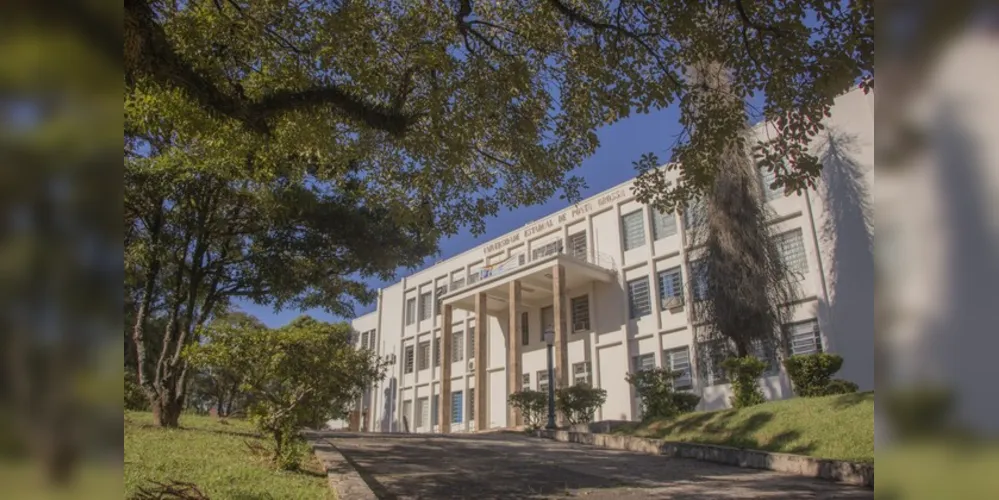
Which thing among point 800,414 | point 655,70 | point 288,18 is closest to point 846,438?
point 800,414

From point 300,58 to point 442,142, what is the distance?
1.92m

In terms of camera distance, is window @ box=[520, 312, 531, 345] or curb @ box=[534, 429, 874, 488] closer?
curb @ box=[534, 429, 874, 488]

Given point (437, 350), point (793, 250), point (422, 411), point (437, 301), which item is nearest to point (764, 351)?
point (793, 250)

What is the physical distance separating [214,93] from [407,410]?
30097 millimetres

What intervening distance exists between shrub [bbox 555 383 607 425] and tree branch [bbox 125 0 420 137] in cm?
1370

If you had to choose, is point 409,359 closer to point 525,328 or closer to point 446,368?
point 446,368

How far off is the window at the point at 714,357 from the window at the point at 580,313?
6.45 metres

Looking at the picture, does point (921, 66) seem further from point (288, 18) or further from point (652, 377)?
point (652, 377)

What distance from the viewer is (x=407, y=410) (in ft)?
110

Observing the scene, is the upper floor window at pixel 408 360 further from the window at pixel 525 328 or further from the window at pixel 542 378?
the window at pixel 542 378

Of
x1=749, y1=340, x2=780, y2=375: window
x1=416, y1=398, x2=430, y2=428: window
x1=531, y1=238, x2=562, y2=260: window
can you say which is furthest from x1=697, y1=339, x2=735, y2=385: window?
x1=416, y1=398, x2=430, y2=428: window

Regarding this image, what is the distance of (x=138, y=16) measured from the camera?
3.46m

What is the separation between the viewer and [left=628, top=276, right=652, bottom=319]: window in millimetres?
22719

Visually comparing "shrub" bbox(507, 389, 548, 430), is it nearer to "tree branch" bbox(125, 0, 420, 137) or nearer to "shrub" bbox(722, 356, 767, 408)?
"shrub" bbox(722, 356, 767, 408)
